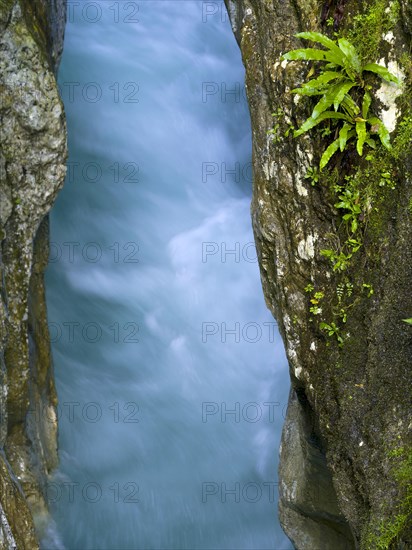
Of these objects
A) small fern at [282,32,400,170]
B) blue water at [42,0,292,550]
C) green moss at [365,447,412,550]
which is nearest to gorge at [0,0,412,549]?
green moss at [365,447,412,550]

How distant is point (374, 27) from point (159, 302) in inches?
243

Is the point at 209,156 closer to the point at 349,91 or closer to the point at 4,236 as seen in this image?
the point at 4,236

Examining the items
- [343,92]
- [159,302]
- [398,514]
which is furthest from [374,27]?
[159,302]

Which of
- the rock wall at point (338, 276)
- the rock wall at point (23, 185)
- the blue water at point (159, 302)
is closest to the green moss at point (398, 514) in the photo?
the rock wall at point (338, 276)

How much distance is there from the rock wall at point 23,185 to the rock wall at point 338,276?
2007 mm

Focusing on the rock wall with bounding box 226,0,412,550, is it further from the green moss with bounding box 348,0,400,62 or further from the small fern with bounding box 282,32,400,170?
the small fern with bounding box 282,32,400,170

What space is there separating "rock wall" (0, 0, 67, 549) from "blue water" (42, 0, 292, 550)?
59.9 inches

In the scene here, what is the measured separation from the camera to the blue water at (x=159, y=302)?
9828mm

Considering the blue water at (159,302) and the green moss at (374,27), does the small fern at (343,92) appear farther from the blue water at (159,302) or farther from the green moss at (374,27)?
the blue water at (159,302)

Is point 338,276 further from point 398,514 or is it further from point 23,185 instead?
point 23,185

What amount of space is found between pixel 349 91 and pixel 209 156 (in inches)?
266

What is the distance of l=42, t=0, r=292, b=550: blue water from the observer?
983 centimetres

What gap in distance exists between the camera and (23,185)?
299 inches

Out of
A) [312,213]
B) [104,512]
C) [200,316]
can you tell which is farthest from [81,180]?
[312,213]
